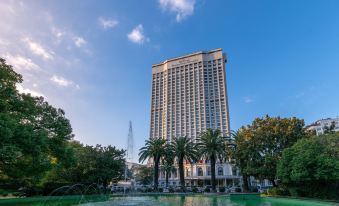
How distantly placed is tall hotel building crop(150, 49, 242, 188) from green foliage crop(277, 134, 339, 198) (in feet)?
274

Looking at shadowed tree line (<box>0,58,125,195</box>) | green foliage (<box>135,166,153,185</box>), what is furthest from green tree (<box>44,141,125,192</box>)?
green foliage (<box>135,166,153,185</box>)

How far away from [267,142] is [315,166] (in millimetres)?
10699

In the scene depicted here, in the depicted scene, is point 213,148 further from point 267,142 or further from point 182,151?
point 267,142

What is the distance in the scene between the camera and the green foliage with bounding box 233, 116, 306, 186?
3444cm

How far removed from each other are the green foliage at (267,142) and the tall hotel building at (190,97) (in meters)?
75.2

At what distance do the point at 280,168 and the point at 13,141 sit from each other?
27.0 m

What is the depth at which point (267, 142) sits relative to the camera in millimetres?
35656

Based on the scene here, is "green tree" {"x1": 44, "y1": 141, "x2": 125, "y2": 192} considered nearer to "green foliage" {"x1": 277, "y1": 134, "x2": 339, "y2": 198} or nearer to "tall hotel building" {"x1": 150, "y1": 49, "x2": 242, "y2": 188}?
"green foliage" {"x1": 277, "y1": 134, "x2": 339, "y2": 198}

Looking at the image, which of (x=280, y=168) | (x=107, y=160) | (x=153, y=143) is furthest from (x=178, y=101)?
(x=280, y=168)

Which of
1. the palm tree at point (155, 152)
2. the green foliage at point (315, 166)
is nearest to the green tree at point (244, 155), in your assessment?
the green foliage at point (315, 166)

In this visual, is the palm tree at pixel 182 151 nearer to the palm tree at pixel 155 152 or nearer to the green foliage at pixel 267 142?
the palm tree at pixel 155 152

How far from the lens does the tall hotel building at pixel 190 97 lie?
11762 centimetres

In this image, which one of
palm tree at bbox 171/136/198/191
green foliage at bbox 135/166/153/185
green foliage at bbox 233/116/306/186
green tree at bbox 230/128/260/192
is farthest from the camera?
green foliage at bbox 135/166/153/185

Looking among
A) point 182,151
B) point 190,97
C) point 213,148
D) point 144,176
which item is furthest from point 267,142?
point 190,97
